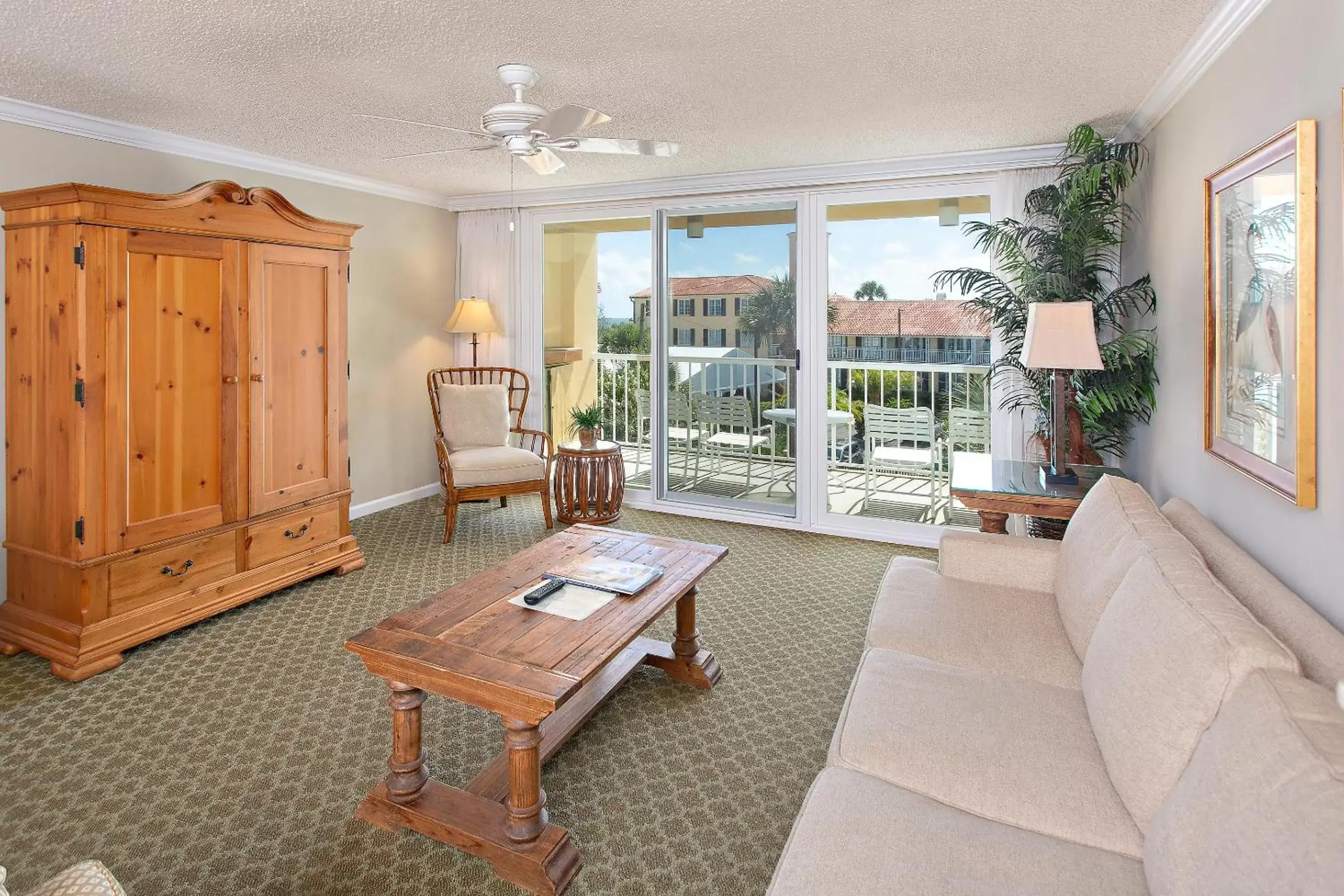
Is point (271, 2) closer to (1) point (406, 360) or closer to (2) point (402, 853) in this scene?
(2) point (402, 853)

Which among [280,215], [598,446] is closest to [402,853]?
[280,215]

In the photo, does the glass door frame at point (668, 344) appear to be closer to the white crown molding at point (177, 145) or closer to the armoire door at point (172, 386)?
the white crown molding at point (177, 145)

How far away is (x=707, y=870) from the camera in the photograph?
6.25 ft

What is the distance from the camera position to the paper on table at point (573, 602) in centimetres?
229

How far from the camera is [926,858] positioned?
133 cm

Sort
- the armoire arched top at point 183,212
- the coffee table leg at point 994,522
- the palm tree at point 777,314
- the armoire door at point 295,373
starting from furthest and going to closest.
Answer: the palm tree at point 777,314, the armoire door at point 295,373, the coffee table leg at point 994,522, the armoire arched top at point 183,212

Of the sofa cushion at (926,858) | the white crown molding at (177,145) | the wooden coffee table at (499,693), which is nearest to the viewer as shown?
the sofa cushion at (926,858)

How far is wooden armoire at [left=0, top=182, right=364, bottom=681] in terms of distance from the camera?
9.85 feet

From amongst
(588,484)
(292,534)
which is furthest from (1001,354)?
(292,534)

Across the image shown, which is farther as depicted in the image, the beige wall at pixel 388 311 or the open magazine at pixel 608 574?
the beige wall at pixel 388 311

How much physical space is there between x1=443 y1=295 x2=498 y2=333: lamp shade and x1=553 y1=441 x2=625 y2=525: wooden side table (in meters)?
1.14

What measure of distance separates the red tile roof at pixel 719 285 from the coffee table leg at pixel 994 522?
241 cm

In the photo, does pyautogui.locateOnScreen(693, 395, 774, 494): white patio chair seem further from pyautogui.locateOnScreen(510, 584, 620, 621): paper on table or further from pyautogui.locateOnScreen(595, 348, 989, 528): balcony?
pyautogui.locateOnScreen(510, 584, 620, 621): paper on table

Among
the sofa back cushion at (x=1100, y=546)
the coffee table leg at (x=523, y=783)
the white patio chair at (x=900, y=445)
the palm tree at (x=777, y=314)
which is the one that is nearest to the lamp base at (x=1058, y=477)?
the sofa back cushion at (x=1100, y=546)
